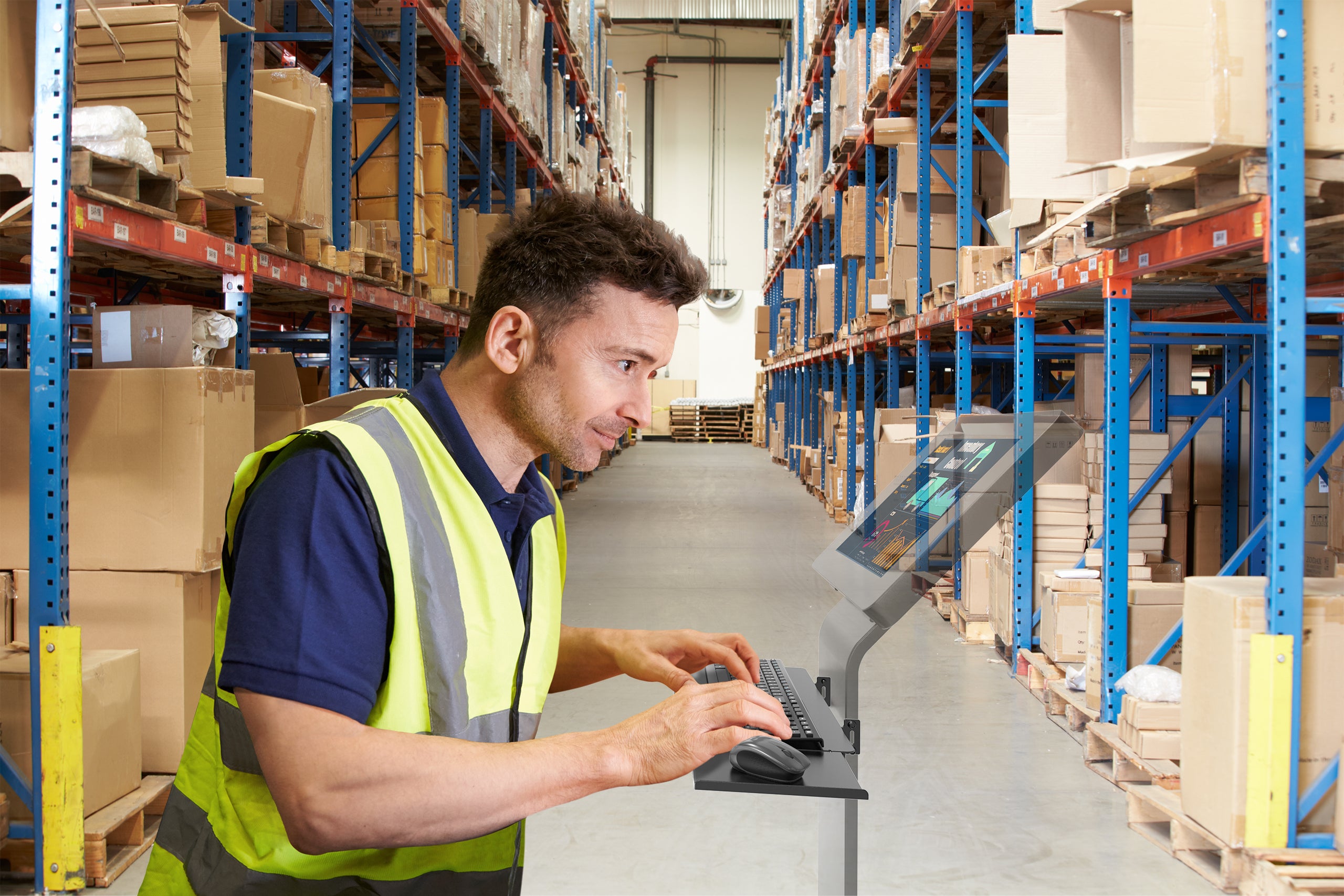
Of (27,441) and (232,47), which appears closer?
(27,441)

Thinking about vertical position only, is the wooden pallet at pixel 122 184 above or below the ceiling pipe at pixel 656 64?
below

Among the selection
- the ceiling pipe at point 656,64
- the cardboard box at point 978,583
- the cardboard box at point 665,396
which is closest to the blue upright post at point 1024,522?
the cardboard box at point 978,583

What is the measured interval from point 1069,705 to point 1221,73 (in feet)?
8.39

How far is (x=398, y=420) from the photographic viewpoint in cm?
140

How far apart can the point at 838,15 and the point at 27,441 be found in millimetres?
8838

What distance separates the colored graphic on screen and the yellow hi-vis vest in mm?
671

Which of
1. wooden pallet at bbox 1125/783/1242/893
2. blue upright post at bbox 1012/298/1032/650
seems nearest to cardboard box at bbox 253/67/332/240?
blue upright post at bbox 1012/298/1032/650

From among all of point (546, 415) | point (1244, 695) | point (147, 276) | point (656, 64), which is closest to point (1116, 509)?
point (1244, 695)

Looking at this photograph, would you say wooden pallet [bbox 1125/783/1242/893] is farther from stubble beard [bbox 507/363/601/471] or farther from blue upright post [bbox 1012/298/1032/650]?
stubble beard [bbox 507/363/601/471]

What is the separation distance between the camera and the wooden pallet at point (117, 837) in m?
2.82

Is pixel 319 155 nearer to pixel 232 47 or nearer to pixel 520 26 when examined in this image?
pixel 232 47

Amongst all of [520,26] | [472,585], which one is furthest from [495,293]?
[520,26]

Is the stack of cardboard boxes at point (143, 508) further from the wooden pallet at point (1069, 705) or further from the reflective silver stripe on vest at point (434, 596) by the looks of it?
the wooden pallet at point (1069, 705)

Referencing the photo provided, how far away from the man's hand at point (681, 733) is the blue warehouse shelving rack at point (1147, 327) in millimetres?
703
